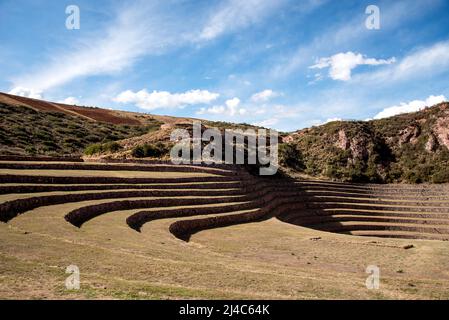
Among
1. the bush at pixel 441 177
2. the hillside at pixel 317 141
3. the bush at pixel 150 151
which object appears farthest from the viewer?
the bush at pixel 441 177

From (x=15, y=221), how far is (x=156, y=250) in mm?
5382

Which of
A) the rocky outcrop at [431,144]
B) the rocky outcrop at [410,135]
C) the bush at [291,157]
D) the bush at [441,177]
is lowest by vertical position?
the bush at [441,177]

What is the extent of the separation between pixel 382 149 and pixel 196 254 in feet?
172

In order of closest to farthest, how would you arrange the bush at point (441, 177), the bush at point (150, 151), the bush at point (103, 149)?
the bush at point (150, 151)
the bush at point (103, 149)
the bush at point (441, 177)

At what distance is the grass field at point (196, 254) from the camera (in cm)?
745

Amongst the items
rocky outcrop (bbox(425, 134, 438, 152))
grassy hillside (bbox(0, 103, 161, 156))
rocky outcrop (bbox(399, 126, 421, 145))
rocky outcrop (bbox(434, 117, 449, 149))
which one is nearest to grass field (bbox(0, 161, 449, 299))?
grassy hillside (bbox(0, 103, 161, 156))

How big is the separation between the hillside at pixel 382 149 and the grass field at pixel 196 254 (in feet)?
74.7

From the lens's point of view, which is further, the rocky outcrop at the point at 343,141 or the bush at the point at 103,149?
the rocky outcrop at the point at 343,141

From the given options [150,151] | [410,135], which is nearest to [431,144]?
[410,135]

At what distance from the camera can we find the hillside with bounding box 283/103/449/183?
169 feet

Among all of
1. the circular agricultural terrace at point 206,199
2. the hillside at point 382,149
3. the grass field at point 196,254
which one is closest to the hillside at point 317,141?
the hillside at point 382,149

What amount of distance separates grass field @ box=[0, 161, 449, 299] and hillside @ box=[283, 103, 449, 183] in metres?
22.8

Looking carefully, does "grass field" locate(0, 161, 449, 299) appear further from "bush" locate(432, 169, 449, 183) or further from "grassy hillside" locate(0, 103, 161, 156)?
"grassy hillside" locate(0, 103, 161, 156)

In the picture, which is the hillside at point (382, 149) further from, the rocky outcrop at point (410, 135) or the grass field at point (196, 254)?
the grass field at point (196, 254)
